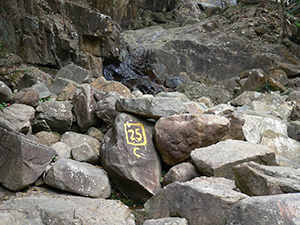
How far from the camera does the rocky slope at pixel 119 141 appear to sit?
2.67m

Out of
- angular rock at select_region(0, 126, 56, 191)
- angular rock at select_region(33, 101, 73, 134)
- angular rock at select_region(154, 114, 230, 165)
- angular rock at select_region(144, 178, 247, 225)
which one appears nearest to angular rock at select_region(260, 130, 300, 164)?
angular rock at select_region(154, 114, 230, 165)

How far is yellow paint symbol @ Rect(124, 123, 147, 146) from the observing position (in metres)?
4.44

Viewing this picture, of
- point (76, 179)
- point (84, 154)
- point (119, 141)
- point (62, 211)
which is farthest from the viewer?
point (84, 154)

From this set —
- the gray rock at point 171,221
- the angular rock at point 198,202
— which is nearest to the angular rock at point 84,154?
the angular rock at point 198,202

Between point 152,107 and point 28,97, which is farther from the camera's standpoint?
point 28,97

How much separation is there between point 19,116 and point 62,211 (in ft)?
8.59

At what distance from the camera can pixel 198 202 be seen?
2482mm

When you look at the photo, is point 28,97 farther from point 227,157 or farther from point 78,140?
point 227,157

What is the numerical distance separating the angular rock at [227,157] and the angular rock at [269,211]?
1.42 m

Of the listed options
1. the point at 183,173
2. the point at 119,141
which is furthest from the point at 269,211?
the point at 119,141

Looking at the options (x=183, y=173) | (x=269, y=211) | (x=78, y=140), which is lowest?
(x=78, y=140)

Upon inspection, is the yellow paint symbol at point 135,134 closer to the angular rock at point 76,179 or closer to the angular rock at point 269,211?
the angular rock at point 76,179

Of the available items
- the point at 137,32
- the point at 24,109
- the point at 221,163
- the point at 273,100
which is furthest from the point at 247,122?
the point at 137,32

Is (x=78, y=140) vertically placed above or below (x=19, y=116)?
below
